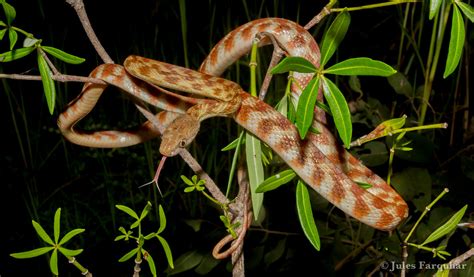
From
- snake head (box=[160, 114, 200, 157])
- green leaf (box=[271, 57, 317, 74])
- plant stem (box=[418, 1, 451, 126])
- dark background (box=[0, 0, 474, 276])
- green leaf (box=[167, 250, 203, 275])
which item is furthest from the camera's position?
dark background (box=[0, 0, 474, 276])

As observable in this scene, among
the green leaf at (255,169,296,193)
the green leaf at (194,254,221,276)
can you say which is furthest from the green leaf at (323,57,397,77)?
the green leaf at (194,254,221,276)

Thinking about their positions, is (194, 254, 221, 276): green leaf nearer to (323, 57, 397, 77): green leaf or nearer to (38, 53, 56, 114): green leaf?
(38, 53, 56, 114): green leaf

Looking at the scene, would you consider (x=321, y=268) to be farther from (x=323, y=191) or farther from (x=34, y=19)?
(x=34, y=19)

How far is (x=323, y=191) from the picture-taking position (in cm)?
190

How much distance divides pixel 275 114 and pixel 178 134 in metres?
0.33

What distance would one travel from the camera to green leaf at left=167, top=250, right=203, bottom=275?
2.81 meters

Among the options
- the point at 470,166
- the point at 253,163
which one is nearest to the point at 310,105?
the point at 253,163

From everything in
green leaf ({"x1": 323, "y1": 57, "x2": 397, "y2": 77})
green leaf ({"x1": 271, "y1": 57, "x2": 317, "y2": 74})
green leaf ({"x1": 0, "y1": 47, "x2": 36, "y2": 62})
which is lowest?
green leaf ({"x1": 323, "y1": 57, "x2": 397, "y2": 77})

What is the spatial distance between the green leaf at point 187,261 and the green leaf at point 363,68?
1.83 metres

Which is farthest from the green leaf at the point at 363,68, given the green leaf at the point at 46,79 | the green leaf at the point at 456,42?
the green leaf at the point at 46,79

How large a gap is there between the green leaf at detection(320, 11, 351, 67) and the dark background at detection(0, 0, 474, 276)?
84.6 inches

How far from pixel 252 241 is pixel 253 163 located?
5.73 feet

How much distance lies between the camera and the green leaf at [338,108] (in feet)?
3.99

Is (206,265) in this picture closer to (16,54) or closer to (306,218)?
(306,218)
